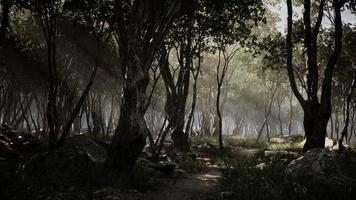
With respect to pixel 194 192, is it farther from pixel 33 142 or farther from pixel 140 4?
pixel 33 142

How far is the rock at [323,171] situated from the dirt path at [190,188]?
2.78 metres

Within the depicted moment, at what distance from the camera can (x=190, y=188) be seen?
11.4 m

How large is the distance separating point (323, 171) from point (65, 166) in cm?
820

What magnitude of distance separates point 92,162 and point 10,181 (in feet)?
13.1

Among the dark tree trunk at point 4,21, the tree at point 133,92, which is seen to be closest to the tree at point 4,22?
the dark tree trunk at point 4,21

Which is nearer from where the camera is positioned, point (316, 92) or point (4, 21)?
point (4, 21)

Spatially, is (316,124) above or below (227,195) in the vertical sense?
above

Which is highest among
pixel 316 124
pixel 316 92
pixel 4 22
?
pixel 4 22

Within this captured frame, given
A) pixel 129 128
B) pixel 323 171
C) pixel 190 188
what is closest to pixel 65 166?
pixel 129 128

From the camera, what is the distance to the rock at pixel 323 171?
10000 millimetres

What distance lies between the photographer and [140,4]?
11930 mm

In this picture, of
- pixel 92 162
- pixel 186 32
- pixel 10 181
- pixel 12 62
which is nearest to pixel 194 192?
pixel 92 162

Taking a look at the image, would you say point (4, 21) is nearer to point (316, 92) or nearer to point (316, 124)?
point (316, 92)

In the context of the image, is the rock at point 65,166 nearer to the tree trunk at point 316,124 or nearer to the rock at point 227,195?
the rock at point 227,195
